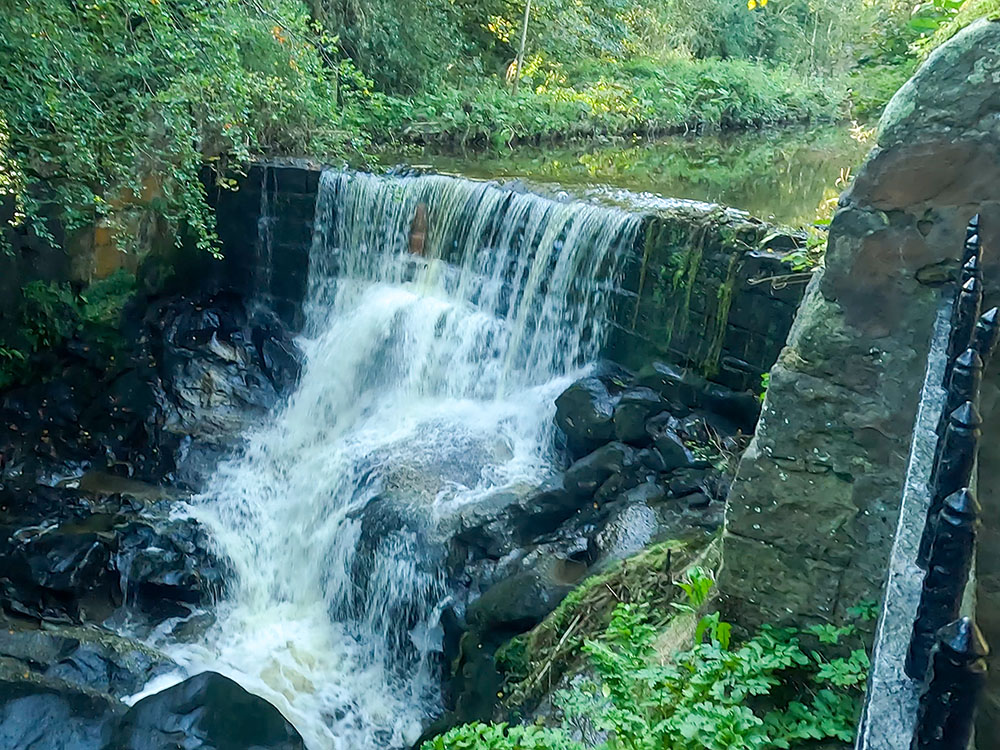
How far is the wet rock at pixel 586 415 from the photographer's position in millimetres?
6297

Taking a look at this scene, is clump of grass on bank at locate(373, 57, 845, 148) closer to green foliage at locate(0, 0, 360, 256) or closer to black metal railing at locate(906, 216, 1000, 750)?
green foliage at locate(0, 0, 360, 256)

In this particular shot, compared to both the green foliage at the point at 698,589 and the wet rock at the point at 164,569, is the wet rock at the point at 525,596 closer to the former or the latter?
the green foliage at the point at 698,589

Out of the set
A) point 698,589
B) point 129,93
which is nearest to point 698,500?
point 698,589

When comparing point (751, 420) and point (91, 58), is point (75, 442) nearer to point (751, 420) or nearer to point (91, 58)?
point (91, 58)

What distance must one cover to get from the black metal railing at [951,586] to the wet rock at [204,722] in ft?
14.7

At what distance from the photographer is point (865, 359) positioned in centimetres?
270

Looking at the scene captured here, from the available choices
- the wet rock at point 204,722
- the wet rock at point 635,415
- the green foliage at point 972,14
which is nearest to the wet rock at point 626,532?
the wet rock at point 635,415

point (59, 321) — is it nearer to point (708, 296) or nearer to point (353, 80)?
point (353, 80)

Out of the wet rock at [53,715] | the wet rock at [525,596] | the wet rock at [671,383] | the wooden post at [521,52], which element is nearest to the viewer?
the wet rock at [53,715]

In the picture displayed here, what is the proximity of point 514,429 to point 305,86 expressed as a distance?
3.91 metres

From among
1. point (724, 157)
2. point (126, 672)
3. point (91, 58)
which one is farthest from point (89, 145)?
point (724, 157)

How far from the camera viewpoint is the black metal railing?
1.16 meters

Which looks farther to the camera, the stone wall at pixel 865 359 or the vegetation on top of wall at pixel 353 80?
the vegetation on top of wall at pixel 353 80

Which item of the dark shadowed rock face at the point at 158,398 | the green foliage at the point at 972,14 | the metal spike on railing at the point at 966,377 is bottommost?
the dark shadowed rock face at the point at 158,398
